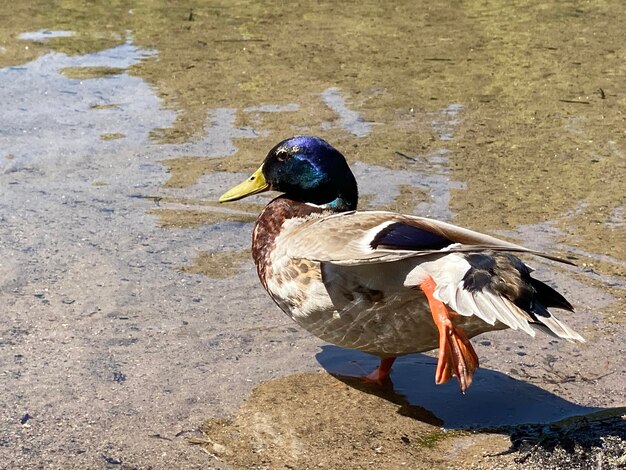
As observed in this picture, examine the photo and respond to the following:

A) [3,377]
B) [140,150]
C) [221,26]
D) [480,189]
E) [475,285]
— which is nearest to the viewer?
[475,285]

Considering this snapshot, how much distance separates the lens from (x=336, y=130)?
274 inches

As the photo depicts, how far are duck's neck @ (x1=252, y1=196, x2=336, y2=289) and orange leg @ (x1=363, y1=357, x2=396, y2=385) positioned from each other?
589 mm

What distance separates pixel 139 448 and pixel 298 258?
0.86 m

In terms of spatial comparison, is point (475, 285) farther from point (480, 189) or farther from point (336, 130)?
point (336, 130)

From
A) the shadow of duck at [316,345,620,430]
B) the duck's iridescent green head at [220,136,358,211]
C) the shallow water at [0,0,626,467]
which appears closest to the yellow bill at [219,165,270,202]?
the duck's iridescent green head at [220,136,358,211]

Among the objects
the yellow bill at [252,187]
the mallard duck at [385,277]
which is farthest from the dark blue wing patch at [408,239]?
the yellow bill at [252,187]

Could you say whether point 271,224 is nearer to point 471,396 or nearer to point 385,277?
point 385,277

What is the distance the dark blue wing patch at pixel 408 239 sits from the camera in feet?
11.6

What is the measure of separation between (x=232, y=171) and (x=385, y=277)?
2769mm

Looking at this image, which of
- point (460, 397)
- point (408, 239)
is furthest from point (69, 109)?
point (408, 239)

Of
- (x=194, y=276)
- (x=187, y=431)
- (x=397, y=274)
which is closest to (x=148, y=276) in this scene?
(x=194, y=276)

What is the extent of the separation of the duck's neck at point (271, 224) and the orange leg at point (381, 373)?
0.59 meters

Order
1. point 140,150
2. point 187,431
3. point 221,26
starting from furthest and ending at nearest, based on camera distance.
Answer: point 221,26 < point 140,150 < point 187,431

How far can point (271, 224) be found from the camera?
13.9ft
